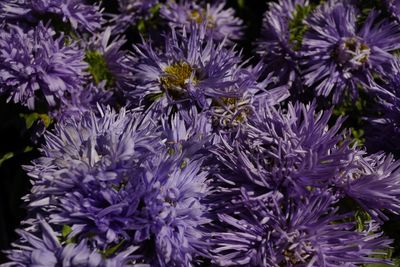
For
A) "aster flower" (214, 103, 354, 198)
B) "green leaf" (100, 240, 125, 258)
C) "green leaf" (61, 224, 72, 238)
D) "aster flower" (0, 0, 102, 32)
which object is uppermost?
"aster flower" (0, 0, 102, 32)

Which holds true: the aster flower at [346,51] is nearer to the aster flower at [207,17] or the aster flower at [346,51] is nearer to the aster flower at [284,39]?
the aster flower at [284,39]

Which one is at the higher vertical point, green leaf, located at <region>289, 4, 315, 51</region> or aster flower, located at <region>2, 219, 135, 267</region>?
green leaf, located at <region>289, 4, 315, 51</region>

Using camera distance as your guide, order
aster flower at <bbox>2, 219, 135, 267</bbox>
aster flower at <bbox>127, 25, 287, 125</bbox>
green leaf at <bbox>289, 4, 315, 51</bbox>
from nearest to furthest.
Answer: aster flower at <bbox>2, 219, 135, 267</bbox> → aster flower at <bbox>127, 25, 287, 125</bbox> → green leaf at <bbox>289, 4, 315, 51</bbox>

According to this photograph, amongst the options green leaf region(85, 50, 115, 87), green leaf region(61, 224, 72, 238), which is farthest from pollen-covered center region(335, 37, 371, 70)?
green leaf region(61, 224, 72, 238)

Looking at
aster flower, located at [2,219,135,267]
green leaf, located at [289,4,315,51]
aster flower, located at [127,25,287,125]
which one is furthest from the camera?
green leaf, located at [289,4,315,51]

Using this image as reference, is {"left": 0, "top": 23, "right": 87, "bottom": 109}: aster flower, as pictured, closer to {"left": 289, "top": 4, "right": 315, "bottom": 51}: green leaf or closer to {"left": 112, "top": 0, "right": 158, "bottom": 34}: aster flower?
{"left": 112, "top": 0, "right": 158, "bottom": 34}: aster flower

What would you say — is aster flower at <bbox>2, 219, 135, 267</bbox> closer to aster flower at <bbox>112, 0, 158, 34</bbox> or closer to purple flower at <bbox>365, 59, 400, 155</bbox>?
purple flower at <bbox>365, 59, 400, 155</bbox>

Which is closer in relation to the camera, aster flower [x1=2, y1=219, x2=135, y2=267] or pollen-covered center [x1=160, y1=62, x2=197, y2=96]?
aster flower [x1=2, y1=219, x2=135, y2=267]

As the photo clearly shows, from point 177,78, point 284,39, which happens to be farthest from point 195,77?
point 284,39
